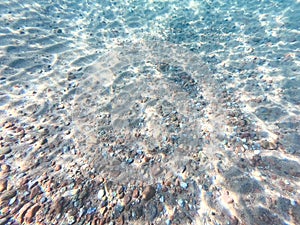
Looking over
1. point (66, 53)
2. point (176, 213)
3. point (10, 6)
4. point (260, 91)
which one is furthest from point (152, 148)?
point (10, 6)

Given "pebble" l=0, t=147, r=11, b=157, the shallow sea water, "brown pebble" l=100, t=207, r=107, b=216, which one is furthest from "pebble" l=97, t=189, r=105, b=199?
"pebble" l=0, t=147, r=11, b=157

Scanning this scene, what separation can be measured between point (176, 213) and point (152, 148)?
139 centimetres

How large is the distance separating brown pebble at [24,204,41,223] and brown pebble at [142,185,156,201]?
1.67 meters

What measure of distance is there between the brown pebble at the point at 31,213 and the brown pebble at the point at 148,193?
5.46 ft

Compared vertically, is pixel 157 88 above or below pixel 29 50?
below

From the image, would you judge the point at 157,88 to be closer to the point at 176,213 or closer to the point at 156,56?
the point at 156,56

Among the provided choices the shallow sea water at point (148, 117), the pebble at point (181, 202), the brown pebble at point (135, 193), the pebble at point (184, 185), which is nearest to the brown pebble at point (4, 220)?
the shallow sea water at point (148, 117)

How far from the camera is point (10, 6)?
24.2ft

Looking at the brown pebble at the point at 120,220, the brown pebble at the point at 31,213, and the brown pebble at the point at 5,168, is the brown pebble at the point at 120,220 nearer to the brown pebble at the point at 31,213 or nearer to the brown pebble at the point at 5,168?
the brown pebble at the point at 31,213

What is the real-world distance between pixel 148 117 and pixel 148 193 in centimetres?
193

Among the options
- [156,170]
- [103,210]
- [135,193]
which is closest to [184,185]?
[156,170]

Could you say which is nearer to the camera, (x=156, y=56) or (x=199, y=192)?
(x=199, y=192)

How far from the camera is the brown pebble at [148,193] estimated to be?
3.28 meters

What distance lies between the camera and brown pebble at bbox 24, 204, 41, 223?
2.83 m
